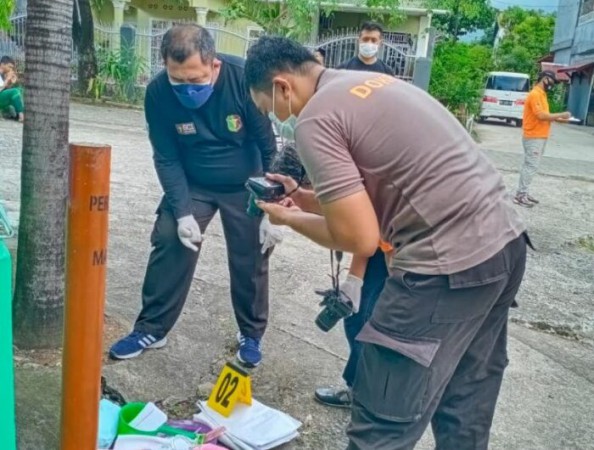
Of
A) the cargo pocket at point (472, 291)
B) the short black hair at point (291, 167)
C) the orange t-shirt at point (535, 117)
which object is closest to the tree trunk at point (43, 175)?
the short black hair at point (291, 167)

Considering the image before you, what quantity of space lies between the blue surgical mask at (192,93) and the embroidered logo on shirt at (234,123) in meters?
0.15

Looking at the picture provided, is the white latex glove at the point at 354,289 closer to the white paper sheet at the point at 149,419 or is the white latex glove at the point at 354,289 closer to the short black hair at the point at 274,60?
the white paper sheet at the point at 149,419

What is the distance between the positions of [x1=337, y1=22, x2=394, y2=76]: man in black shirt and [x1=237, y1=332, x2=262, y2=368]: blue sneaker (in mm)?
2988

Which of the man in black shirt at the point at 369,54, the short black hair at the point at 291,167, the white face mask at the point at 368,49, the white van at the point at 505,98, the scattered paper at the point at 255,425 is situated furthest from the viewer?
the white van at the point at 505,98

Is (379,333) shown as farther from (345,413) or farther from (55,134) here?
(55,134)

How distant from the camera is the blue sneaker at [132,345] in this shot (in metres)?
3.31

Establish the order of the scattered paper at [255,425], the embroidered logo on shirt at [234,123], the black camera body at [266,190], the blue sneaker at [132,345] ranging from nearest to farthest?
the black camera body at [266,190] < the scattered paper at [255,425] < the embroidered logo on shirt at [234,123] < the blue sneaker at [132,345]

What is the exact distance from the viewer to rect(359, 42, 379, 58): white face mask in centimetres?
594

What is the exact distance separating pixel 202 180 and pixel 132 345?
864mm

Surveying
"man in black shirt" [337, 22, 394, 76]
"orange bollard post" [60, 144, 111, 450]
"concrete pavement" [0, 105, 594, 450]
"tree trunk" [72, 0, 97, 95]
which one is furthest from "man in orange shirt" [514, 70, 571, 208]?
"tree trunk" [72, 0, 97, 95]

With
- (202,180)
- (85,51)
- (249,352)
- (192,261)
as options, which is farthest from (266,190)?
(85,51)

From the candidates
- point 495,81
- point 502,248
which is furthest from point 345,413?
point 495,81

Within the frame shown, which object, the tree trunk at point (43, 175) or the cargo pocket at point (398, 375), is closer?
the cargo pocket at point (398, 375)

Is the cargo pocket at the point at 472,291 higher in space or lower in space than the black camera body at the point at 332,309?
higher
